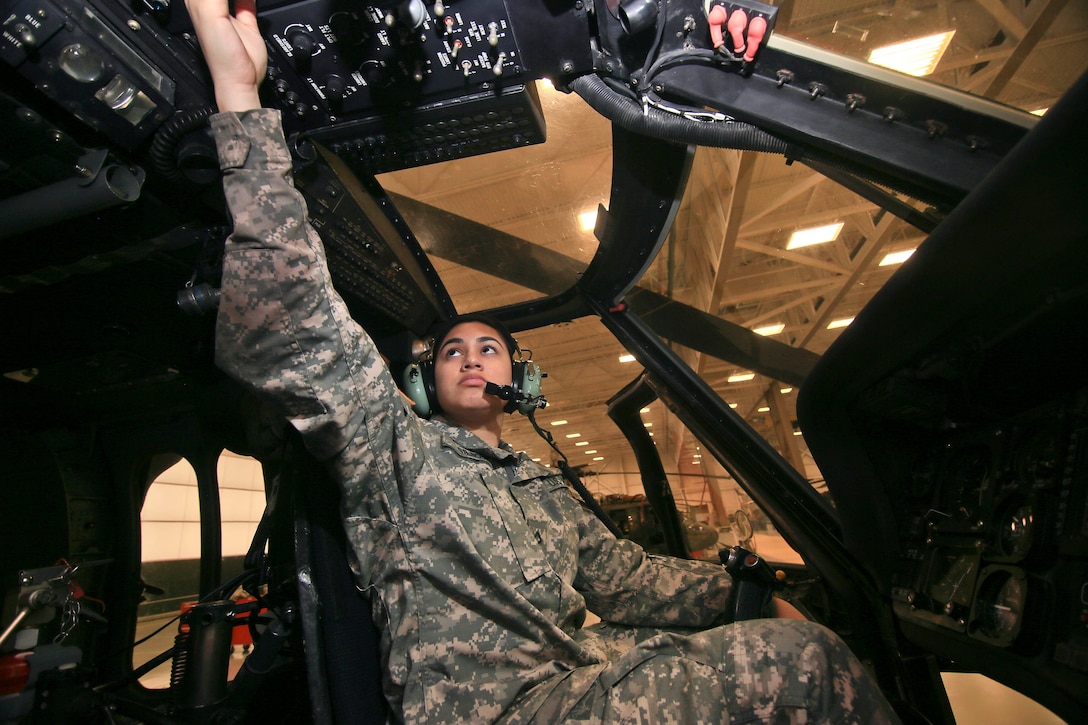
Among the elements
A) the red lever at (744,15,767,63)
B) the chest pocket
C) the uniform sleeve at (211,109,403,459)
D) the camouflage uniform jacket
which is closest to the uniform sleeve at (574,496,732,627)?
the camouflage uniform jacket

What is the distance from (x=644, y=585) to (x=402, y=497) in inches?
31.1

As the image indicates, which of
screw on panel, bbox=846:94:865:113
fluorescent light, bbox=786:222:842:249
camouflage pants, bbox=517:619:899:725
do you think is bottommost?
camouflage pants, bbox=517:619:899:725

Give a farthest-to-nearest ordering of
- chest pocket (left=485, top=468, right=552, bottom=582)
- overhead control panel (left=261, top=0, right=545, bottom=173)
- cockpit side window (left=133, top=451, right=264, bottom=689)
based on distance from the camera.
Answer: cockpit side window (left=133, top=451, right=264, bottom=689) < chest pocket (left=485, top=468, right=552, bottom=582) < overhead control panel (left=261, top=0, right=545, bottom=173)

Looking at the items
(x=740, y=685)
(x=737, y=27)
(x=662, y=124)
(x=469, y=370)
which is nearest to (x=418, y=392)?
(x=469, y=370)

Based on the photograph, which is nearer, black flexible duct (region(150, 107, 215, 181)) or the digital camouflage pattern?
the digital camouflage pattern

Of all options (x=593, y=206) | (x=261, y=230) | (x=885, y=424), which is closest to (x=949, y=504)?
(x=885, y=424)

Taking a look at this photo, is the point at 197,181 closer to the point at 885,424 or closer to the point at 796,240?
the point at 796,240

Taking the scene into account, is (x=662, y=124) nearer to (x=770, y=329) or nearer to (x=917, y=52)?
(x=917, y=52)

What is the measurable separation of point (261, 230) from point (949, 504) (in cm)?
159

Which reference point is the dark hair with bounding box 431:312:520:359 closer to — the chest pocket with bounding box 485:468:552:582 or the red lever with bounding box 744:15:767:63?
the chest pocket with bounding box 485:468:552:582

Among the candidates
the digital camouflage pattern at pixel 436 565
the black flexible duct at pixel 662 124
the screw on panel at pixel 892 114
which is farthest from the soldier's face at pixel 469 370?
the screw on panel at pixel 892 114

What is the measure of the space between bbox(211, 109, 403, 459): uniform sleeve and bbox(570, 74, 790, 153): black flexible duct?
0.66 m

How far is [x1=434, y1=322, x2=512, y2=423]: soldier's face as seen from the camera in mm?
1507

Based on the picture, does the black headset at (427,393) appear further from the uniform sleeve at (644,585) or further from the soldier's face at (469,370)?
the uniform sleeve at (644,585)
